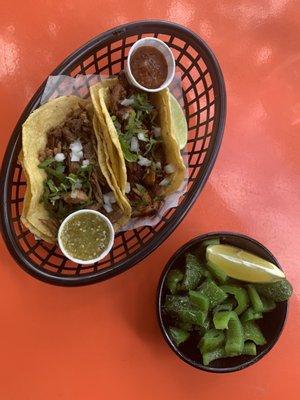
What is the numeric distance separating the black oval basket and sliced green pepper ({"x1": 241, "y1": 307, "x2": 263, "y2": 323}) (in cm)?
45

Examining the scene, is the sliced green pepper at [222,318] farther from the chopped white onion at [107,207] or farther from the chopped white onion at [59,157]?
the chopped white onion at [59,157]

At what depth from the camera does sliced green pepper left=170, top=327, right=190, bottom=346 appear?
2.30 meters

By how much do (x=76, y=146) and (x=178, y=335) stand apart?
845 mm

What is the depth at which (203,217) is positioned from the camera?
2559 millimetres

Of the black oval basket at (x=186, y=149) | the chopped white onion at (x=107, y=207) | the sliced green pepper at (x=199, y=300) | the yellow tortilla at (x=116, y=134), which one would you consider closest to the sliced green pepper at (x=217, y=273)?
the sliced green pepper at (x=199, y=300)

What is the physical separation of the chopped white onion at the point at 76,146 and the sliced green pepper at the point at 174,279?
62 cm

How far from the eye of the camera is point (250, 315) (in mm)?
2299

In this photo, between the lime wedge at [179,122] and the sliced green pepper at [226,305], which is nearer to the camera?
the sliced green pepper at [226,305]

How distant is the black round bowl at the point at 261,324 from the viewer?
229cm

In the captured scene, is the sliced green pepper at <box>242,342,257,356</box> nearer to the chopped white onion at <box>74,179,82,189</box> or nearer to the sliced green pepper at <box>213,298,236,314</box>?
the sliced green pepper at <box>213,298,236,314</box>

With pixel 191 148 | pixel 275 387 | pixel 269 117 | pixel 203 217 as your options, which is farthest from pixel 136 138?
pixel 275 387

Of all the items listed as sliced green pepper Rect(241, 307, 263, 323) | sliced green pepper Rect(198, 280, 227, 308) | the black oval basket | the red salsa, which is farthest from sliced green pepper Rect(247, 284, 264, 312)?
the red salsa

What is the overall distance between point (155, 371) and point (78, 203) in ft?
2.53

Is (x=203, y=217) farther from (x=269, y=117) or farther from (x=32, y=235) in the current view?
(x=32, y=235)
